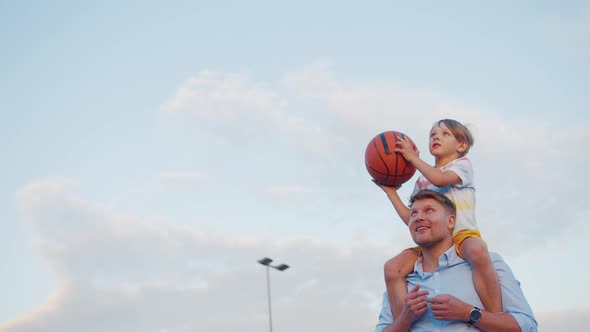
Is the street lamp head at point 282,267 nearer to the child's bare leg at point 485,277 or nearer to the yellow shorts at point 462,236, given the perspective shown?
the yellow shorts at point 462,236

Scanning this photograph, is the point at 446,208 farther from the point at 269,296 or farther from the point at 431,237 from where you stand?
the point at 269,296

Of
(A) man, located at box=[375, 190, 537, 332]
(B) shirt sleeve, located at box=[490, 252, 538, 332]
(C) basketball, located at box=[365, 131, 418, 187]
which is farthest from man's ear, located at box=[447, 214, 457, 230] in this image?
(C) basketball, located at box=[365, 131, 418, 187]

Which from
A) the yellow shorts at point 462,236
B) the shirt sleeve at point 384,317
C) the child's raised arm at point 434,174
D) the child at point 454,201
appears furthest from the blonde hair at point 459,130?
the shirt sleeve at point 384,317

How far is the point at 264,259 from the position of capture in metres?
35.2

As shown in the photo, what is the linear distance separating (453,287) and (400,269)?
592mm

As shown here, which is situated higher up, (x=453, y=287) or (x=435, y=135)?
(x=435, y=135)

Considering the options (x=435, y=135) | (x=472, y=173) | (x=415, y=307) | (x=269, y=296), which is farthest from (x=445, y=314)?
(x=269, y=296)

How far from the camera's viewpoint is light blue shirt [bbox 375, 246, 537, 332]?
4.40 meters

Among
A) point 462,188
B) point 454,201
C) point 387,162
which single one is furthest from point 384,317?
point 387,162

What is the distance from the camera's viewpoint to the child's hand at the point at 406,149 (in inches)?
247

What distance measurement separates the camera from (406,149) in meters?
6.37

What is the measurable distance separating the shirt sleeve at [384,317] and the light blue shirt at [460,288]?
0.15 ft

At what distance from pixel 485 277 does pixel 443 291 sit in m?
0.31

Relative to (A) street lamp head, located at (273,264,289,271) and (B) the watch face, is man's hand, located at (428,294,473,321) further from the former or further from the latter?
(A) street lamp head, located at (273,264,289,271)
